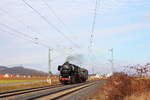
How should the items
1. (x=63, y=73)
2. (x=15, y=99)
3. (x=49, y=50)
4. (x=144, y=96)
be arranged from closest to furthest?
(x=144, y=96) → (x=15, y=99) → (x=63, y=73) → (x=49, y=50)

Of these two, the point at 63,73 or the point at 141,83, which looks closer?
the point at 141,83

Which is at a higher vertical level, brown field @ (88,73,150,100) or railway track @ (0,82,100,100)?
brown field @ (88,73,150,100)

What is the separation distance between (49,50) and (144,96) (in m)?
44.3

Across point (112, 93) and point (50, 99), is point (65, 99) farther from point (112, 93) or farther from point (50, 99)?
point (112, 93)

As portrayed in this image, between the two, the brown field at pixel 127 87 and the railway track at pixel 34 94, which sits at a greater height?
the brown field at pixel 127 87

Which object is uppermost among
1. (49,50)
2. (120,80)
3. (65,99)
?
(49,50)

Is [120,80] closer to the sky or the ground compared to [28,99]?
closer to the sky

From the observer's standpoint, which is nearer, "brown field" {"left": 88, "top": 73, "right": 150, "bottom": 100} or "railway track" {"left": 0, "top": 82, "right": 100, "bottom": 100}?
"brown field" {"left": 88, "top": 73, "right": 150, "bottom": 100}

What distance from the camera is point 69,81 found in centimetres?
5516

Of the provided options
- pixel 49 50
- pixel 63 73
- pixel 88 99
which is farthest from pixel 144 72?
pixel 49 50

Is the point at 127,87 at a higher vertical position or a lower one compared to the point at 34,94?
higher

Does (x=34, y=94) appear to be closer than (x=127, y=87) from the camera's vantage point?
No

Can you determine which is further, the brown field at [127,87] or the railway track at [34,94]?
the railway track at [34,94]

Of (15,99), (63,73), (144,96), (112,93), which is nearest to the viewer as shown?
(144,96)
